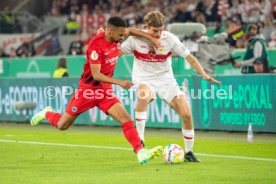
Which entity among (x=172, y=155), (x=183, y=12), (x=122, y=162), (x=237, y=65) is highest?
(x=183, y=12)

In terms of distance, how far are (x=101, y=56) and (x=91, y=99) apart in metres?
0.71

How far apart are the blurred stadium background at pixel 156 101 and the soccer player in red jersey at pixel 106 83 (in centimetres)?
58

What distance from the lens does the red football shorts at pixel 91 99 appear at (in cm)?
1343

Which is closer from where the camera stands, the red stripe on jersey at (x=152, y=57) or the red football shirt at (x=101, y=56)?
the red football shirt at (x=101, y=56)

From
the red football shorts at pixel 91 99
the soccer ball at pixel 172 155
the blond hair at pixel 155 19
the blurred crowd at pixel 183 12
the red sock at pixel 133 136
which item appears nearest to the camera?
the red sock at pixel 133 136

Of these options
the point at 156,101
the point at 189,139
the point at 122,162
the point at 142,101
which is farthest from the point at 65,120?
the point at 156,101

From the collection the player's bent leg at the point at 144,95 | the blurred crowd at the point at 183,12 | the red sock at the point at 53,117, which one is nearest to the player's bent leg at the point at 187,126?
the player's bent leg at the point at 144,95

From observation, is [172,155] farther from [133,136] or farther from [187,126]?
[133,136]

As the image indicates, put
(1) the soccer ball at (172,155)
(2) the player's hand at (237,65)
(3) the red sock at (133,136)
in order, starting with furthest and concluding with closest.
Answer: (2) the player's hand at (237,65) < (1) the soccer ball at (172,155) < (3) the red sock at (133,136)

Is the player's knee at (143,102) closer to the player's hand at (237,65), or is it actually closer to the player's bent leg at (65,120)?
the player's bent leg at (65,120)

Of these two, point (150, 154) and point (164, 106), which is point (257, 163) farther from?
point (164, 106)

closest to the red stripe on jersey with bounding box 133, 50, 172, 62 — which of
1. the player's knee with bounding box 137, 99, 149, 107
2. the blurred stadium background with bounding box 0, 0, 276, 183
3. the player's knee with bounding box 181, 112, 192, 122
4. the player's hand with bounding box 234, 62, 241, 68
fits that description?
the player's knee with bounding box 137, 99, 149, 107

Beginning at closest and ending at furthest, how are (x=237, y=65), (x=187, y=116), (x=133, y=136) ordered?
(x=133, y=136) → (x=187, y=116) → (x=237, y=65)

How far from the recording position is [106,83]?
13.4 meters
